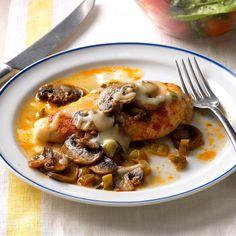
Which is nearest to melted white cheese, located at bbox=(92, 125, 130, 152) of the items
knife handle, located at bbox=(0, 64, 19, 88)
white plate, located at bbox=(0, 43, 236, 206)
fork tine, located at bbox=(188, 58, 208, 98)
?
white plate, located at bbox=(0, 43, 236, 206)

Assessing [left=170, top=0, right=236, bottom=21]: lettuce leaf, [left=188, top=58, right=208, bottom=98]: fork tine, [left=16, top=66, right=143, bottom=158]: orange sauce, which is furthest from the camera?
[left=170, top=0, right=236, bottom=21]: lettuce leaf

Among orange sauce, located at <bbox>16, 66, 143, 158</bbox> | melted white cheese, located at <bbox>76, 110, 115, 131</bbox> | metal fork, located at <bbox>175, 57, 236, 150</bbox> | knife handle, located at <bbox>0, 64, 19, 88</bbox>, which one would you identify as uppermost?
metal fork, located at <bbox>175, 57, 236, 150</bbox>

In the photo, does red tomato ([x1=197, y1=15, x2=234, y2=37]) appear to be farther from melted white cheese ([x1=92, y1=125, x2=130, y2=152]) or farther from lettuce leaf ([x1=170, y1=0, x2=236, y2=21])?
melted white cheese ([x1=92, y1=125, x2=130, y2=152])

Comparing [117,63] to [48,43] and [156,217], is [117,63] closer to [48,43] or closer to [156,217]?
[48,43]

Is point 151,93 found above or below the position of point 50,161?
above

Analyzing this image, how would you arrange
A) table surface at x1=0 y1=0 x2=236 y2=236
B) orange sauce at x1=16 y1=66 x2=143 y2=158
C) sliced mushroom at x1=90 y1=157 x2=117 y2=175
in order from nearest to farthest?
table surface at x1=0 y1=0 x2=236 y2=236 < sliced mushroom at x1=90 y1=157 x2=117 y2=175 < orange sauce at x1=16 y1=66 x2=143 y2=158

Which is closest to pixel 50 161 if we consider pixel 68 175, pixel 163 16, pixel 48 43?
pixel 68 175

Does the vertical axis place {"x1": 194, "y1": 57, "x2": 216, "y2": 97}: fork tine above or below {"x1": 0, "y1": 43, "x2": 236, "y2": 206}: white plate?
above

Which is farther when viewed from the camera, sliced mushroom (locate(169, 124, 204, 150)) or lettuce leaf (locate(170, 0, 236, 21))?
lettuce leaf (locate(170, 0, 236, 21))
